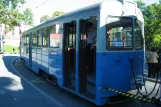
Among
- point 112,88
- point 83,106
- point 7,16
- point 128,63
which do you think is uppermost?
point 7,16

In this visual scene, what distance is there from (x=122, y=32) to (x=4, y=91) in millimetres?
5121

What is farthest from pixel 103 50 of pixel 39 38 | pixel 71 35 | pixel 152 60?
pixel 152 60

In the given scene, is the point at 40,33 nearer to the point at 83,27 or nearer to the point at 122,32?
the point at 83,27

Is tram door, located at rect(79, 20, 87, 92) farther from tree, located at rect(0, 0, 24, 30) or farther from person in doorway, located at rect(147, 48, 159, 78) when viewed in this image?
tree, located at rect(0, 0, 24, 30)

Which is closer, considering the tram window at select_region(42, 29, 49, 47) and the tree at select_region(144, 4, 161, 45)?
the tram window at select_region(42, 29, 49, 47)

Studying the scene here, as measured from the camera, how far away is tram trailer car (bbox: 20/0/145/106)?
21.2 ft

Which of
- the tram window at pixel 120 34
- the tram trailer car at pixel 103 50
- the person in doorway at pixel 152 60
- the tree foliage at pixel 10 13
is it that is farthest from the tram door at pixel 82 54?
the tree foliage at pixel 10 13

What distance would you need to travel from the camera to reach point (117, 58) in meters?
6.71

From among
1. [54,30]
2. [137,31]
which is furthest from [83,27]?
→ [54,30]

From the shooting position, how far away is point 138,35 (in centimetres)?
761

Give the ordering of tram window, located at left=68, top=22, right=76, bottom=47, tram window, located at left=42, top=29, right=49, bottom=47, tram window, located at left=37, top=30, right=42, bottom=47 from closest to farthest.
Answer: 1. tram window, located at left=68, top=22, right=76, bottom=47
2. tram window, located at left=42, top=29, right=49, bottom=47
3. tram window, located at left=37, top=30, right=42, bottom=47

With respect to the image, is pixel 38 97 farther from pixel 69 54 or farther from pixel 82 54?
pixel 82 54

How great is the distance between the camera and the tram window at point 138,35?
7.44 metres

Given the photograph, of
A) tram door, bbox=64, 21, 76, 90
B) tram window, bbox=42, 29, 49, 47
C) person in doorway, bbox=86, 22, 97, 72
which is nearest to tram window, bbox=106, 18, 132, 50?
person in doorway, bbox=86, 22, 97, 72
